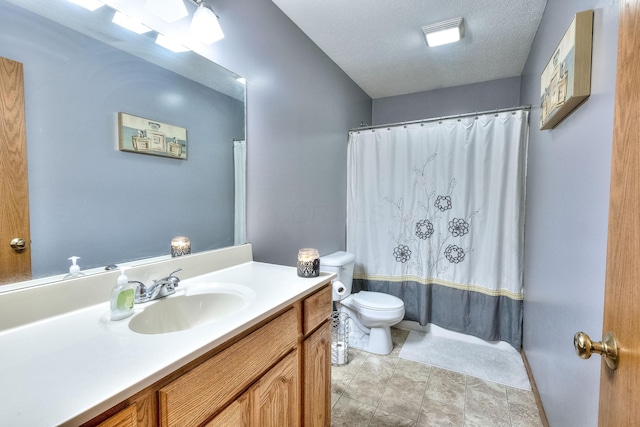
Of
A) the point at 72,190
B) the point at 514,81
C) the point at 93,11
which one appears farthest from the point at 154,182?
the point at 514,81

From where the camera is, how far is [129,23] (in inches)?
42.5

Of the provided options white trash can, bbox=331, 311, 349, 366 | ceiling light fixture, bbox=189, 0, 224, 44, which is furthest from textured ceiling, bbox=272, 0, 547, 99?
white trash can, bbox=331, 311, 349, 366

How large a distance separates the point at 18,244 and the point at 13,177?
0.65 feet

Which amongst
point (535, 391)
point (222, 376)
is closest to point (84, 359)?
point (222, 376)

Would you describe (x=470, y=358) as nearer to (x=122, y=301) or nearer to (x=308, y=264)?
(x=308, y=264)

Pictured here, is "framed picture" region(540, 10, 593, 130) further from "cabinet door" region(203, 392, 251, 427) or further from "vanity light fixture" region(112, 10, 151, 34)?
"vanity light fixture" region(112, 10, 151, 34)

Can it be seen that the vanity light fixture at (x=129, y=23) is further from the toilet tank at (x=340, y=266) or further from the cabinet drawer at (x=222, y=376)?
the toilet tank at (x=340, y=266)

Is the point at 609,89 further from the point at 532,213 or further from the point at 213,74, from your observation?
the point at 213,74

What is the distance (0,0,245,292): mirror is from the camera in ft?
2.84

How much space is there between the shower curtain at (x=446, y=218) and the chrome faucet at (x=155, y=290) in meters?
1.88

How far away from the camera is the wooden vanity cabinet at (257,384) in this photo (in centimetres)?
61

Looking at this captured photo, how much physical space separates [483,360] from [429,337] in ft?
1.46

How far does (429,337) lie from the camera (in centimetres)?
249

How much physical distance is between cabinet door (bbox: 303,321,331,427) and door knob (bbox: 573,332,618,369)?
86cm
